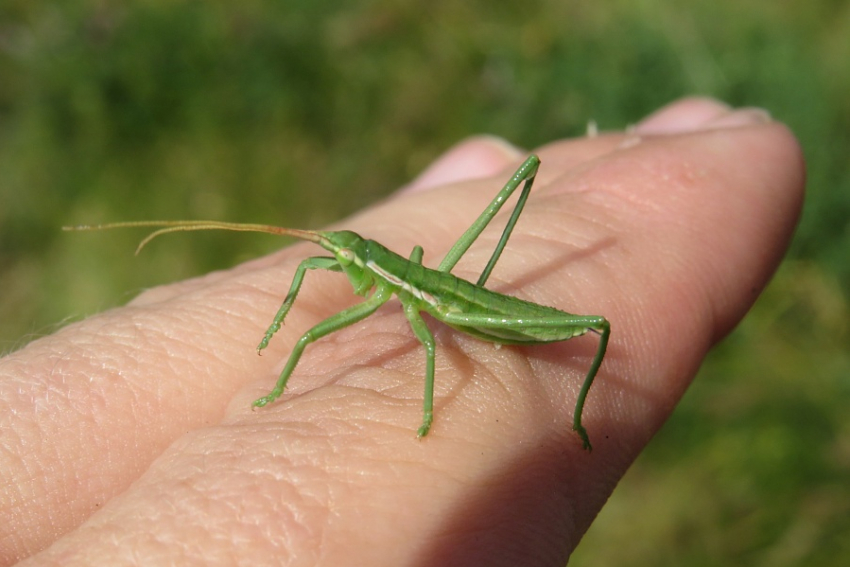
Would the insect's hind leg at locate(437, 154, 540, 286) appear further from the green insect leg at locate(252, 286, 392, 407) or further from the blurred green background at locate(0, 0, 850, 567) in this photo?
the blurred green background at locate(0, 0, 850, 567)

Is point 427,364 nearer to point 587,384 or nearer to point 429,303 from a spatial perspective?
point 429,303

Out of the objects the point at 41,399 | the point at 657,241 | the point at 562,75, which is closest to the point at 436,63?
the point at 562,75

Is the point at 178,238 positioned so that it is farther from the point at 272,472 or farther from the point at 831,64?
the point at 831,64

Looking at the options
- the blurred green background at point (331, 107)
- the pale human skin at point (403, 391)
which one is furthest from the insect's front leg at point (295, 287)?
the blurred green background at point (331, 107)

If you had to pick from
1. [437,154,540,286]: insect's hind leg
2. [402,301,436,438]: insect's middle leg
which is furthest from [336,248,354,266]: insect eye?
[437,154,540,286]: insect's hind leg

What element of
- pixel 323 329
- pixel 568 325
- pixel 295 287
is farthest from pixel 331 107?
pixel 568 325

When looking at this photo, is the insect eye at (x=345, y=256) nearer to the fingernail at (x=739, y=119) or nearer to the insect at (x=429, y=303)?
the insect at (x=429, y=303)
